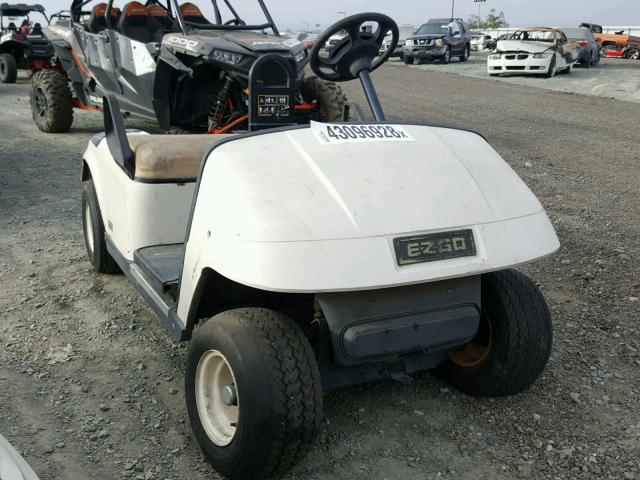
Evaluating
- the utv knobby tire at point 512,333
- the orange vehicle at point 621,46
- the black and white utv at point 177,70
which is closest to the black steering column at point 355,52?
the utv knobby tire at point 512,333

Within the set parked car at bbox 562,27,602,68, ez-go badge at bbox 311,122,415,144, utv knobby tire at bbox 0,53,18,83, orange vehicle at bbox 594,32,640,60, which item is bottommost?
orange vehicle at bbox 594,32,640,60

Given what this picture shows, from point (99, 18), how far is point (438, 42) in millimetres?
16855

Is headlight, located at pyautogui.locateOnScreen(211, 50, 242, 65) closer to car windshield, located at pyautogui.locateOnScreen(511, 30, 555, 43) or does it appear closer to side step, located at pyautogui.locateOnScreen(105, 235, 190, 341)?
side step, located at pyautogui.locateOnScreen(105, 235, 190, 341)

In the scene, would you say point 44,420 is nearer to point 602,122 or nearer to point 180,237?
point 180,237

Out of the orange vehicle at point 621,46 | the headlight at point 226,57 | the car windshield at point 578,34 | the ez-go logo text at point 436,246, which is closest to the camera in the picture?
the ez-go logo text at point 436,246

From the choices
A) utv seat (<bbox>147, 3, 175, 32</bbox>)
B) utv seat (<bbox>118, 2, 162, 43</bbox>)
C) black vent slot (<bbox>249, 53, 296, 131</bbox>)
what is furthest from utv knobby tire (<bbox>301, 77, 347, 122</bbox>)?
utv seat (<bbox>118, 2, 162, 43</bbox>)

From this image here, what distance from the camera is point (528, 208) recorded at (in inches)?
106

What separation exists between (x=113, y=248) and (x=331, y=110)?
13.4 feet

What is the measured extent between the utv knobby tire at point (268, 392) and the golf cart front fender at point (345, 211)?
224 mm

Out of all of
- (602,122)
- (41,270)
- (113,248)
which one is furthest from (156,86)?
(602,122)

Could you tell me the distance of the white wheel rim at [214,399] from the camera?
2600mm

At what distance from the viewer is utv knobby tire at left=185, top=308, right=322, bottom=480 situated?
2.28 meters

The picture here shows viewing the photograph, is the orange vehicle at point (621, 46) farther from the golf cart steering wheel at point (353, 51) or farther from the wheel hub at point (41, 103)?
the golf cart steering wheel at point (353, 51)

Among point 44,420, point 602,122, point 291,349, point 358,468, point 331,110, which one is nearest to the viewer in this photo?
point 291,349
